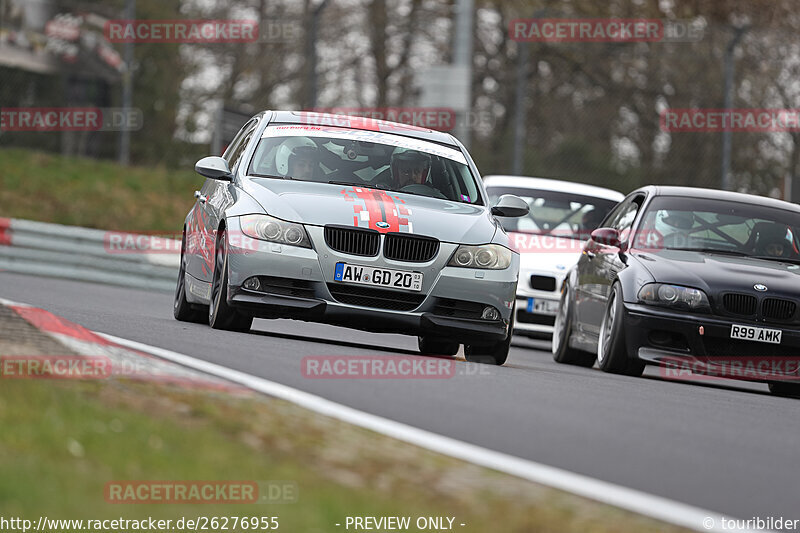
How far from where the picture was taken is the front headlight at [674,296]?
11430mm

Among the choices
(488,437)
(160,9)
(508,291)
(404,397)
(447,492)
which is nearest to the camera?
(447,492)

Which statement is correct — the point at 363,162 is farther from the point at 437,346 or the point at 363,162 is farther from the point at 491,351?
the point at 491,351

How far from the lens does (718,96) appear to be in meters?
23.2

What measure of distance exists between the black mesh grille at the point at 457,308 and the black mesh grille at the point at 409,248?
1.05 feet

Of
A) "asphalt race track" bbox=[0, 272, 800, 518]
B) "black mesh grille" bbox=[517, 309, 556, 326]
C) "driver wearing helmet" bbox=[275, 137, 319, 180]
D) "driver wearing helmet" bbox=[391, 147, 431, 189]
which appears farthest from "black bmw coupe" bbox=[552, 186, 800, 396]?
"black mesh grille" bbox=[517, 309, 556, 326]

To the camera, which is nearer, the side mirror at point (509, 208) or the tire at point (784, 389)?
the side mirror at point (509, 208)

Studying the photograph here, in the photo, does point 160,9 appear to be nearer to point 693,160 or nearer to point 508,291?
point 693,160

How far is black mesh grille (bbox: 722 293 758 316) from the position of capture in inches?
449

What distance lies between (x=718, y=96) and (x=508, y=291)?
13.1 metres

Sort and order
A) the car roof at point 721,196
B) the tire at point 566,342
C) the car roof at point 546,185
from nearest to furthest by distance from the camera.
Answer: the car roof at point 721,196, the tire at point 566,342, the car roof at point 546,185

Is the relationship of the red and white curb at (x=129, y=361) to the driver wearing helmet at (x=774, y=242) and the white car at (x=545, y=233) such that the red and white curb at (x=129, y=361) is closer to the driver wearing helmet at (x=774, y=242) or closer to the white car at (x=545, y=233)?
the driver wearing helmet at (x=774, y=242)

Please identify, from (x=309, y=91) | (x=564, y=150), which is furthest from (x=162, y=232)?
(x=564, y=150)

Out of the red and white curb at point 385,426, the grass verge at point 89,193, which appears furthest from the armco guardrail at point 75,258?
the red and white curb at point 385,426

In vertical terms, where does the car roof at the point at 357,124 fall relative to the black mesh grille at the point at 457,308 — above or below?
above
